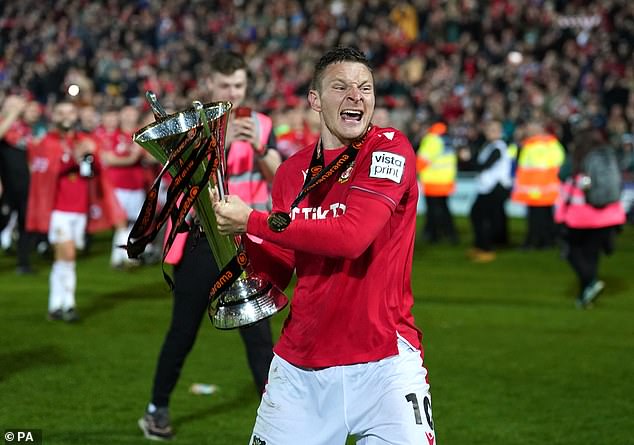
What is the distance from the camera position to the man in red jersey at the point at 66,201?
11062 millimetres

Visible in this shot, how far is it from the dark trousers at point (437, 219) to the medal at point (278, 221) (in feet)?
48.3

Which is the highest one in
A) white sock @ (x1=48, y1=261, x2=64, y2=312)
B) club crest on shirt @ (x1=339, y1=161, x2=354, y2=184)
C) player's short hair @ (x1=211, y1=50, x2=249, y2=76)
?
player's short hair @ (x1=211, y1=50, x2=249, y2=76)

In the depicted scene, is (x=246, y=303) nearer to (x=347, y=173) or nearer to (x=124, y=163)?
(x=347, y=173)

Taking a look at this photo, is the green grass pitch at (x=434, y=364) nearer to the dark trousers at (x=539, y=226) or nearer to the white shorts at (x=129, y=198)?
the white shorts at (x=129, y=198)

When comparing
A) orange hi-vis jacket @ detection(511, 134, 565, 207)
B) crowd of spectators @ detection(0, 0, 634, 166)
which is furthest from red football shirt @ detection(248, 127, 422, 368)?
crowd of spectators @ detection(0, 0, 634, 166)

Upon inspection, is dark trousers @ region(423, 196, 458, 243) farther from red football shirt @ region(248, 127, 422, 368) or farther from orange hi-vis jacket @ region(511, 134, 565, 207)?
red football shirt @ region(248, 127, 422, 368)

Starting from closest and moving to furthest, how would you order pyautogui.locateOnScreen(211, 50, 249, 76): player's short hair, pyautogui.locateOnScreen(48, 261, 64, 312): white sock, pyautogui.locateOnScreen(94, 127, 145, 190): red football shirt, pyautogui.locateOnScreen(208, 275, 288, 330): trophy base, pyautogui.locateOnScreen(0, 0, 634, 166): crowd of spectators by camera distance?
pyautogui.locateOnScreen(208, 275, 288, 330): trophy base
pyautogui.locateOnScreen(211, 50, 249, 76): player's short hair
pyautogui.locateOnScreen(48, 261, 64, 312): white sock
pyautogui.locateOnScreen(94, 127, 145, 190): red football shirt
pyautogui.locateOnScreen(0, 0, 634, 166): crowd of spectators

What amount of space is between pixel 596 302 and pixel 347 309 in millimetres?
8845

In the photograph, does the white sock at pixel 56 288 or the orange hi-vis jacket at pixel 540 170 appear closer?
the white sock at pixel 56 288

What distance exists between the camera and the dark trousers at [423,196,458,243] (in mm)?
18625

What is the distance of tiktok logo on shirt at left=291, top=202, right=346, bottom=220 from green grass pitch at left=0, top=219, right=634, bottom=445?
3.10 metres

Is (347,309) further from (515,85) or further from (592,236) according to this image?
(515,85)

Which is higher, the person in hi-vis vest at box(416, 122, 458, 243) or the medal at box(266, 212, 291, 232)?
the medal at box(266, 212, 291, 232)

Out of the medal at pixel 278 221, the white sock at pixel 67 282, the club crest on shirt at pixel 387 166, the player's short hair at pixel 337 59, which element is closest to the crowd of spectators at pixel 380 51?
the white sock at pixel 67 282
